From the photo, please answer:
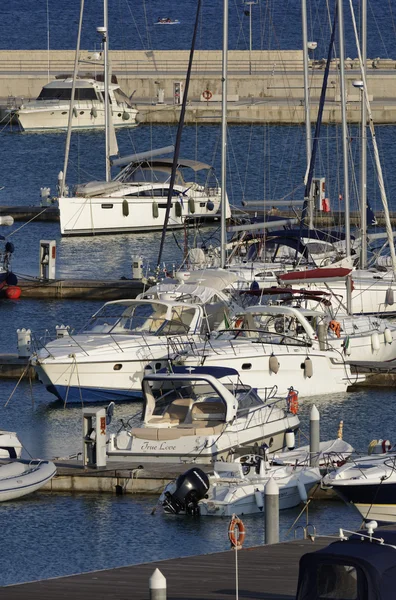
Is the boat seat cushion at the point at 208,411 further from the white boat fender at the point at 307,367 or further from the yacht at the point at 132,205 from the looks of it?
the yacht at the point at 132,205

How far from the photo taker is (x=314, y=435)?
2244 cm

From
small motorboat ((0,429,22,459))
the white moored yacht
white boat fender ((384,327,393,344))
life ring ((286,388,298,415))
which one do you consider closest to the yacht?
white boat fender ((384,327,393,344))

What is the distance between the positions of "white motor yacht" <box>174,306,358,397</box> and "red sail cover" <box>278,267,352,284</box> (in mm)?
3513

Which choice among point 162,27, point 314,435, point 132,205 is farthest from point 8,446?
point 162,27

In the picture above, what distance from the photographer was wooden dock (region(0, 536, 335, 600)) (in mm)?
14844

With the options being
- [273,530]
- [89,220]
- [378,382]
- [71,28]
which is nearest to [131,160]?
[89,220]

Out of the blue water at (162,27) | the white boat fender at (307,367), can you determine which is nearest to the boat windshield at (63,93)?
the blue water at (162,27)

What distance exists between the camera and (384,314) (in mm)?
34438

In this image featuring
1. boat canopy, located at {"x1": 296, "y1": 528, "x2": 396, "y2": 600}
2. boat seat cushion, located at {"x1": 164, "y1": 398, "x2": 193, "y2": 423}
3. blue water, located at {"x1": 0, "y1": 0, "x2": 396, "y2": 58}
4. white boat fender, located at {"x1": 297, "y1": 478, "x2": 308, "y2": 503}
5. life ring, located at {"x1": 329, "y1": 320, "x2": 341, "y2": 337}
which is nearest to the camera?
boat canopy, located at {"x1": 296, "y1": 528, "x2": 396, "y2": 600}

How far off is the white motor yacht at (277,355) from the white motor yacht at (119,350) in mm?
525

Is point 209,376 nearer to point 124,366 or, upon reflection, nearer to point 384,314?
point 124,366

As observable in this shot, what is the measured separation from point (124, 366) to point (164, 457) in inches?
194

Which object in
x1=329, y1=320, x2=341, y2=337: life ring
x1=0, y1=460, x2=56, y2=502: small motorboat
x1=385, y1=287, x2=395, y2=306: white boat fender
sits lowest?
x1=0, y1=460, x2=56, y2=502: small motorboat

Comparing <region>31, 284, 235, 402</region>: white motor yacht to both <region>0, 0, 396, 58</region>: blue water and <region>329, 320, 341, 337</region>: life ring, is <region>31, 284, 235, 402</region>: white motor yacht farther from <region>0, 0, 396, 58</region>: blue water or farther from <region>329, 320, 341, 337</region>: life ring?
<region>0, 0, 396, 58</region>: blue water
